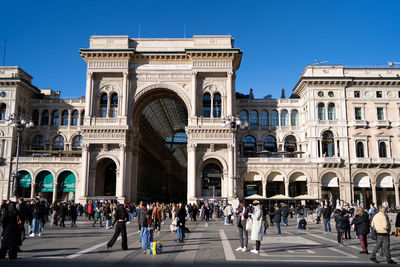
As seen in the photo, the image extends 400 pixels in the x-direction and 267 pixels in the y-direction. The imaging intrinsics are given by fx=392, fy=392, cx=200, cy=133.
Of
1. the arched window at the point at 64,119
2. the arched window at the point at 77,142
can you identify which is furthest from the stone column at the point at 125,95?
the arched window at the point at 64,119

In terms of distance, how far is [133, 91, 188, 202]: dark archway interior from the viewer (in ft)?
180

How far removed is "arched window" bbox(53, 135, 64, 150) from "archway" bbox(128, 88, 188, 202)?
1207 centimetres

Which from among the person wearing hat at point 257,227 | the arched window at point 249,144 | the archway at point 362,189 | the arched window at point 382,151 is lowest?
the person wearing hat at point 257,227

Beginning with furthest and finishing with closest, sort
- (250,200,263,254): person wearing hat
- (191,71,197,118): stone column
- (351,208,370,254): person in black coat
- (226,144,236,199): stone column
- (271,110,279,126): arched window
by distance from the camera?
1. (271,110,279,126): arched window
2. (191,71,197,118): stone column
3. (226,144,236,199): stone column
4. (351,208,370,254): person in black coat
5. (250,200,263,254): person wearing hat

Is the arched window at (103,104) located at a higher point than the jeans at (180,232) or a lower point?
higher

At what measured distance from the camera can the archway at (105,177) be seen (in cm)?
5025

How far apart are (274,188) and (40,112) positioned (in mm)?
35865

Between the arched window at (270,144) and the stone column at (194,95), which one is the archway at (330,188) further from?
the stone column at (194,95)

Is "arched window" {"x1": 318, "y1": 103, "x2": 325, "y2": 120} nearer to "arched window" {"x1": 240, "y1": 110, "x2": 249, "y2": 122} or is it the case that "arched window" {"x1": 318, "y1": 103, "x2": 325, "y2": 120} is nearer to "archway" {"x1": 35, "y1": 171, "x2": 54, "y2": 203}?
"arched window" {"x1": 240, "y1": 110, "x2": 249, "y2": 122}

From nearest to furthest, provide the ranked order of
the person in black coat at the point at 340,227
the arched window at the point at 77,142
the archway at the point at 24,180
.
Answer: the person in black coat at the point at 340,227
the archway at the point at 24,180
the arched window at the point at 77,142

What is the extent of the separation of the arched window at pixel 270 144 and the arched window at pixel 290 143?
1.54 meters

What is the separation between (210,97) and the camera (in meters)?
50.1

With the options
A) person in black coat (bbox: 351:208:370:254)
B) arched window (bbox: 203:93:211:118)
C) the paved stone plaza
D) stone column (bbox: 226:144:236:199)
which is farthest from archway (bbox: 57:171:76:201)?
person in black coat (bbox: 351:208:370:254)

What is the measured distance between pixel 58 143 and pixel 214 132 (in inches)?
981
